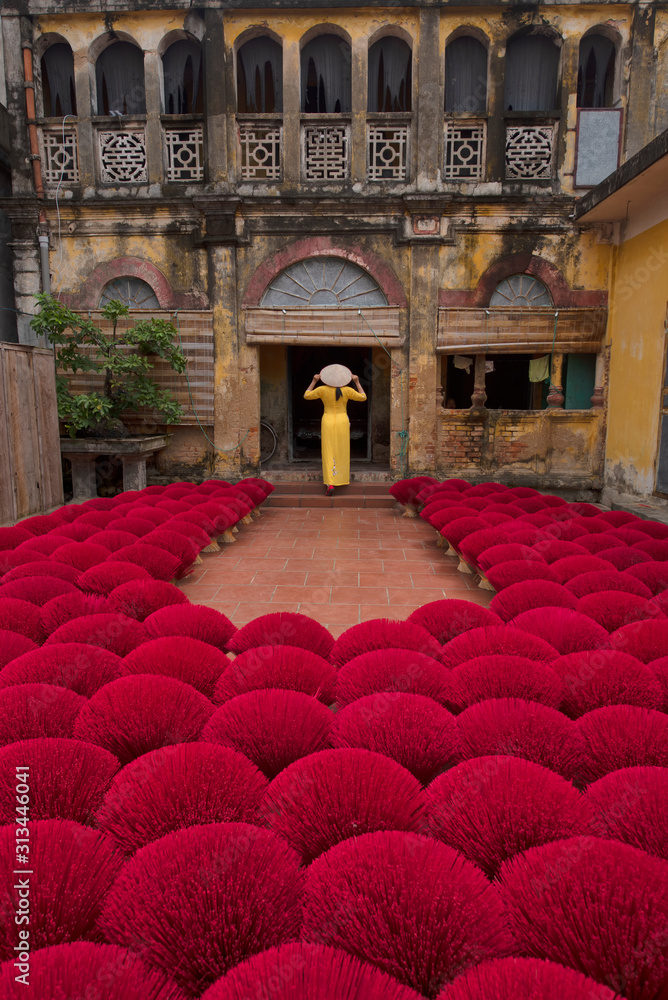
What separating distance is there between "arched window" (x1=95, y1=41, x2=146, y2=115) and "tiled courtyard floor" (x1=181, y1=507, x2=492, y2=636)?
589 centimetres

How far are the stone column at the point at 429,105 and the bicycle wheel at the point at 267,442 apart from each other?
380cm

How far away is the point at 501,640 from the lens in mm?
1881

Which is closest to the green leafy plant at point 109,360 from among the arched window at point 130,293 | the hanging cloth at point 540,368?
the arched window at point 130,293

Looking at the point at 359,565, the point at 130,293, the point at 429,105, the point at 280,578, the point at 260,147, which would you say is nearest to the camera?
the point at 280,578

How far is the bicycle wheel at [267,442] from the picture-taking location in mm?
9375

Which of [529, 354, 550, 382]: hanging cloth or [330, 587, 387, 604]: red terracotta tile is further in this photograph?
[529, 354, 550, 382]: hanging cloth

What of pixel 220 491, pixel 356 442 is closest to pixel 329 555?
pixel 220 491

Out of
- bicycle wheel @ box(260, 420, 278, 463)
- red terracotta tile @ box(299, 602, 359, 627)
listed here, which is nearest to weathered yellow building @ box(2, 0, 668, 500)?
bicycle wheel @ box(260, 420, 278, 463)

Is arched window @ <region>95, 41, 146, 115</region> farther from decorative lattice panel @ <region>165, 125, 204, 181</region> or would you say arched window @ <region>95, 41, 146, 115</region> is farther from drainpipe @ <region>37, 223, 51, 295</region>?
drainpipe @ <region>37, 223, 51, 295</region>

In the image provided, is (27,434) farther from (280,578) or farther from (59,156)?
(59,156)

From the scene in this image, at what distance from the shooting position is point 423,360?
25.5 ft

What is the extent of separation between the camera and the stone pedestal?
7.06 m

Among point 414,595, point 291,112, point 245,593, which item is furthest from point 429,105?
point 245,593

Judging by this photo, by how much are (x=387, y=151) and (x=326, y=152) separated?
0.73 m
